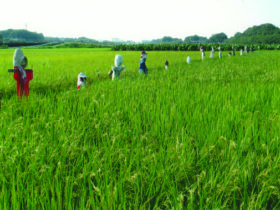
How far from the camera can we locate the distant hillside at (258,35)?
106 metres

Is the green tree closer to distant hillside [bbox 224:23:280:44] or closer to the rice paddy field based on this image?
distant hillside [bbox 224:23:280:44]

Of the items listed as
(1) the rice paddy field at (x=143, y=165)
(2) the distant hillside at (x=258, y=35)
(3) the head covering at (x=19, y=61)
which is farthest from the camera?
(2) the distant hillside at (x=258, y=35)

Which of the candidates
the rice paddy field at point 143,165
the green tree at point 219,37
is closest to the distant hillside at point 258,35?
the green tree at point 219,37

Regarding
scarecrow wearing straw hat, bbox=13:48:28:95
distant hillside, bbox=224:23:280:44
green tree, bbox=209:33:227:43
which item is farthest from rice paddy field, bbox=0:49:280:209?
green tree, bbox=209:33:227:43

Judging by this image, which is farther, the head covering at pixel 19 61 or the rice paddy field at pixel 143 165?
the head covering at pixel 19 61

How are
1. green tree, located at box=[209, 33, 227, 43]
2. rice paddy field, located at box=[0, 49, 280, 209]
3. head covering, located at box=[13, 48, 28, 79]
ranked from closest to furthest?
1. rice paddy field, located at box=[0, 49, 280, 209]
2. head covering, located at box=[13, 48, 28, 79]
3. green tree, located at box=[209, 33, 227, 43]

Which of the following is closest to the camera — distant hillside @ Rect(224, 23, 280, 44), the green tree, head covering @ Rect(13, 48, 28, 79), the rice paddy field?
the rice paddy field

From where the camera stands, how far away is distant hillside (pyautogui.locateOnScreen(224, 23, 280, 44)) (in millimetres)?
105875

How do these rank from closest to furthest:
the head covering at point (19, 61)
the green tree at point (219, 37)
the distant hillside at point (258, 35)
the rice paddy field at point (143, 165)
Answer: the rice paddy field at point (143, 165), the head covering at point (19, 61), the distant hillside at point (258, 35), the green tree at point (219, 37)

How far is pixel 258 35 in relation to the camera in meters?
115

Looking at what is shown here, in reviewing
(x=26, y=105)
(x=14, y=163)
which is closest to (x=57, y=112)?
(x=26, y=105)

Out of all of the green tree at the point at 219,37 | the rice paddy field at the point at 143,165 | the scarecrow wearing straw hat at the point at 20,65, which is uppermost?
the green tree at the point at 219,37

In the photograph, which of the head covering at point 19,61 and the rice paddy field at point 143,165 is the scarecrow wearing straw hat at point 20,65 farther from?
the rice paddy field at point 143,165

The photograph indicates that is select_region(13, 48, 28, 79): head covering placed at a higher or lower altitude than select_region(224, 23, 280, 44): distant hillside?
lower
